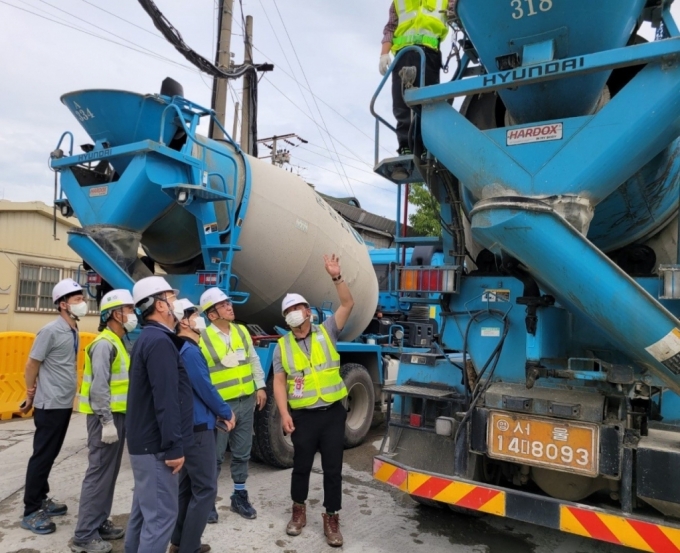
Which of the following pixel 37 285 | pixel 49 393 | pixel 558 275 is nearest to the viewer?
pixel 558 275

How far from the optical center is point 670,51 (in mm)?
2527

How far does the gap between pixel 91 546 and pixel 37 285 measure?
31.9 ft

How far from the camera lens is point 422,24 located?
411 centimetres

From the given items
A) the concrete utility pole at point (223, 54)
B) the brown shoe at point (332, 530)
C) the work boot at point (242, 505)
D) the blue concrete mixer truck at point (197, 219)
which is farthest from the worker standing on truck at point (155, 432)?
the concrete utility pole at point (223, 54)

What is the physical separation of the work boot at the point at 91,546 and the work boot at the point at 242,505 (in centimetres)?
95

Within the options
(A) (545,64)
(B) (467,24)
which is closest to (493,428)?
(A) (545,64)

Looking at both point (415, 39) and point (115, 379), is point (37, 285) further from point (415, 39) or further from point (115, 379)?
point (415, 39)

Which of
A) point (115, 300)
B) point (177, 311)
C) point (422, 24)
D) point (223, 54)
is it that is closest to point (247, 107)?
point (223, 54)

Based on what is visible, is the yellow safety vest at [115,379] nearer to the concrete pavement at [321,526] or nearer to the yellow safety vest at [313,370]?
the concrete pavement at [321,526]

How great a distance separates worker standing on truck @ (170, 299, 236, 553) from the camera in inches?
129

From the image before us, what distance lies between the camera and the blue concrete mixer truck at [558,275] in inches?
105

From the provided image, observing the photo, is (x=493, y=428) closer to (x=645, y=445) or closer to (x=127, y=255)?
(x=645, y=445)

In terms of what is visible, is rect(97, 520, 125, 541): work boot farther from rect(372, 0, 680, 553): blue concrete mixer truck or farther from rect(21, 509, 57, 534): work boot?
rect(372, 0, 680, 553): blue concrete mixer truck

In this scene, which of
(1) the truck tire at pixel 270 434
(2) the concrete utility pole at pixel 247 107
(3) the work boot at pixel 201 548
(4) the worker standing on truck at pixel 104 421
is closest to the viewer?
(3) the work boot at pixel 201 548
